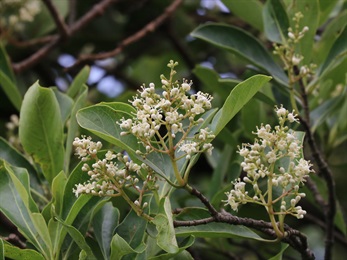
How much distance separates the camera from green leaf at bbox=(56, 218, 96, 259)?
1.43 m

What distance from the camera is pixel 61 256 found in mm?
1601

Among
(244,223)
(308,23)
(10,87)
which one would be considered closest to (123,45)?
(10,87)

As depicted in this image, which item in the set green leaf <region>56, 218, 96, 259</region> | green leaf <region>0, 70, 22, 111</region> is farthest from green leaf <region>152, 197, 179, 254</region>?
green leaf <region>0, 70, 22, 111</region>

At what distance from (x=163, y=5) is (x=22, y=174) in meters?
1.95

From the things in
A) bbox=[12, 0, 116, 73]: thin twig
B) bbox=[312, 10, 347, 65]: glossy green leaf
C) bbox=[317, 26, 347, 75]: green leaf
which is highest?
bbox=[12, 0, 116, 73]: thin twig

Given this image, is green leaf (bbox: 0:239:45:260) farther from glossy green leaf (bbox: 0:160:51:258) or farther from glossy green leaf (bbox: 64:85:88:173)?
glossy green leaf (bbox: 64:85:88:173)

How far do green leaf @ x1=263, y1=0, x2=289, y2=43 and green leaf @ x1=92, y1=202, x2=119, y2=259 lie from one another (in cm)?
74

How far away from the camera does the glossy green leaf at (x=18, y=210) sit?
5.10ft

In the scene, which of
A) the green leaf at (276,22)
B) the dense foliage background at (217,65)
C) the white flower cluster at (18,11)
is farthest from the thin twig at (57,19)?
the green leaf at (276,22)

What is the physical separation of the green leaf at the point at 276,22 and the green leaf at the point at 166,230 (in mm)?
819

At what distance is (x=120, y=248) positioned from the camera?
54.1 inches

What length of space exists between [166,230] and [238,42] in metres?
0.88

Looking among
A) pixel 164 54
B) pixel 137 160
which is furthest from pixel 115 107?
pixel 164 54

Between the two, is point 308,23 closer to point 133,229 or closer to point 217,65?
point 133,229
